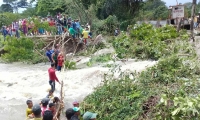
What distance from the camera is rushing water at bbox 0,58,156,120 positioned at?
10328mm

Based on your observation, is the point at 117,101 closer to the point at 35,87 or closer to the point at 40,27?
the point at 35,87

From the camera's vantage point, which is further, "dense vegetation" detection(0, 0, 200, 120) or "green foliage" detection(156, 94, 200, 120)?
"dense vegetation" detection(0, 0, 200, 120)

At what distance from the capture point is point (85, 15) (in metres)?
24.4

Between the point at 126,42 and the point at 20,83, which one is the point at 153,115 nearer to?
the point at 20,83

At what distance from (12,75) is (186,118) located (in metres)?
11.4

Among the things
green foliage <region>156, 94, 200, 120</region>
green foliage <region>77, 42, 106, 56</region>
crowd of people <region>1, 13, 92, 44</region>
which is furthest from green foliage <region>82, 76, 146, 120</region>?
crowd of people <region>1, 13, 92, 44</region>

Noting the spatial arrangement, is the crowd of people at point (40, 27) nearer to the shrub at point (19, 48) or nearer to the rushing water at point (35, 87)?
the shrub at point (19, 48)

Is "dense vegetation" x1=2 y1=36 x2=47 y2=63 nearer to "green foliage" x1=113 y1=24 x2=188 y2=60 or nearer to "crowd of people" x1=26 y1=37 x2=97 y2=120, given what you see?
"green foliage" x1=113 y1=24 x2=188 y2=60

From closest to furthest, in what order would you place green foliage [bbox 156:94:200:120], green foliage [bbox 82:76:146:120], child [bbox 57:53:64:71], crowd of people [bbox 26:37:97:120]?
green foliage [bbox 156:94:200:120] < crowd of people [bbox 26:37:97:120] < green foliage [bbox 82:76:146:120] < child [bbox 57:53:64:71]

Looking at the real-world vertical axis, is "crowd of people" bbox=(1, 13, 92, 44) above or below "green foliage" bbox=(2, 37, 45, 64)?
above

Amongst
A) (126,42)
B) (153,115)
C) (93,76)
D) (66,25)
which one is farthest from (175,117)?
(66,25)

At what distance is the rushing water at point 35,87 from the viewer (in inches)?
407

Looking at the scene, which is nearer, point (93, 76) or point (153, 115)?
point (153, 115)

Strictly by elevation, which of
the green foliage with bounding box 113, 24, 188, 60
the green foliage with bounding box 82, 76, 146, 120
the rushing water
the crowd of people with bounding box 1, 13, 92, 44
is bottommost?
the rushing water
